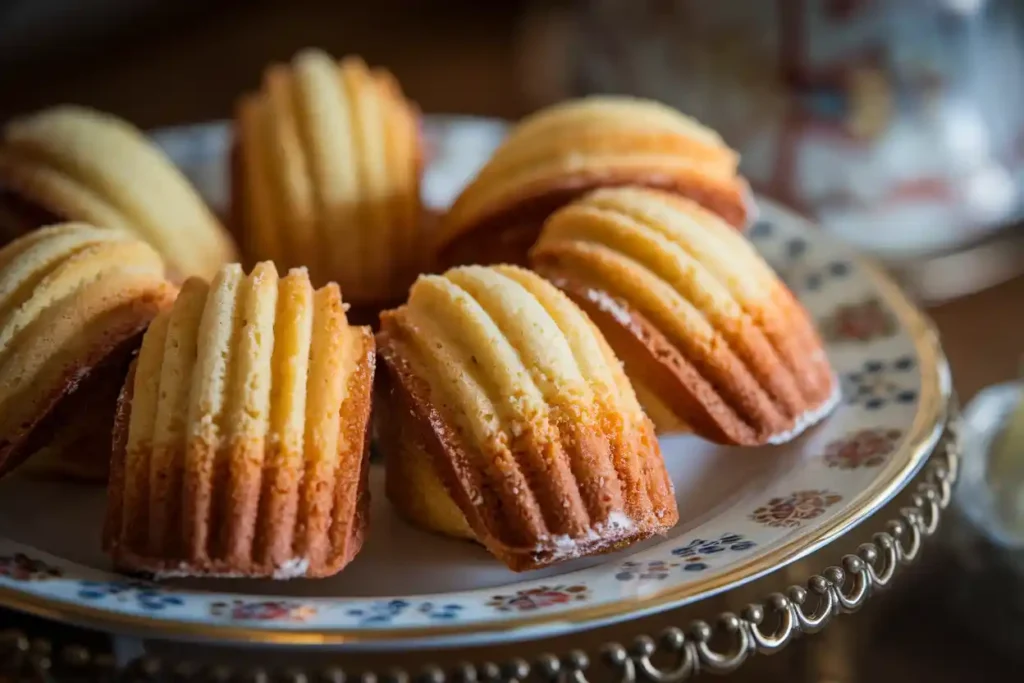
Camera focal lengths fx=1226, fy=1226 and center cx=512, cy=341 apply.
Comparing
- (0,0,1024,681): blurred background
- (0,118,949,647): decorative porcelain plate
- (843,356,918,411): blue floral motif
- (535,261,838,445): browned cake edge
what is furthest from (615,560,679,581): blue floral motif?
(0,0,1024,681): blurred background

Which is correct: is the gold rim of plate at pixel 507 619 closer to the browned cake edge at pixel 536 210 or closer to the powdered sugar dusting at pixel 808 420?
the powdered sugar dusting at pixel 808 420

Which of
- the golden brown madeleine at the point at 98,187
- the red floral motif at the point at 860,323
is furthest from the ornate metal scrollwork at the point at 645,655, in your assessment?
the golden brown madeleine at the point at 98,187

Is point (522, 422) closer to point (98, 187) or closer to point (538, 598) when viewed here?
point (538, 598)

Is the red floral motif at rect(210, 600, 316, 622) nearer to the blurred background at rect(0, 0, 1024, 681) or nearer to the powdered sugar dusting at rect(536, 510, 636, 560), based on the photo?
the powdered sugar dusting at rect(536, 510, 636, 560)

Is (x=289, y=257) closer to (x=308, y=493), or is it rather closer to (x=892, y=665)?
(x=308, y=493)

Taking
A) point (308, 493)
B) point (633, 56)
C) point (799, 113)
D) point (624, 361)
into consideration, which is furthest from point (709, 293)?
point (633, 56)
